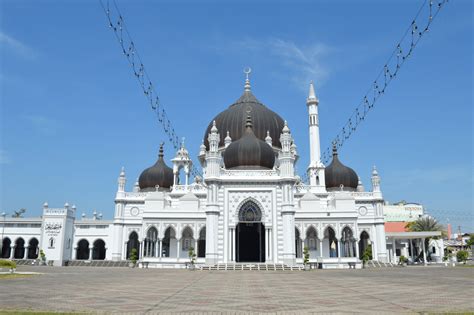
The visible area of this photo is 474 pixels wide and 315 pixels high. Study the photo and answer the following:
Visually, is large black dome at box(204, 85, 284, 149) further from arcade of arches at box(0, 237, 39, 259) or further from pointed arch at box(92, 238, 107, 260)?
arcade of arches at box(0, 237, 39, 259)

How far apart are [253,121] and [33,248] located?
31375mm

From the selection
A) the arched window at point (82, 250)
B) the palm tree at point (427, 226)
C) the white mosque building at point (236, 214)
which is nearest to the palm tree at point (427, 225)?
the palm tree at point (427, 226)

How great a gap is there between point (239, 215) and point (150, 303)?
26229 millimetres

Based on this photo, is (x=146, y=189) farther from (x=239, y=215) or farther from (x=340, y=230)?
(x=340, y=230)

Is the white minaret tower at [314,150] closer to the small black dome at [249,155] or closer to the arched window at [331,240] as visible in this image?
the arched window at [331,240]

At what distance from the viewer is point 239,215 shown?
36906mm

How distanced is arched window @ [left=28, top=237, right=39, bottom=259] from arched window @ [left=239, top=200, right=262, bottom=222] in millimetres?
29002

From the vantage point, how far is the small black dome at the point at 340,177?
1895 inches

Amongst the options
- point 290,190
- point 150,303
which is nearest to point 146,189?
point 290,190

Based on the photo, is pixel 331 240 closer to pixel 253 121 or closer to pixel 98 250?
pixel 253 121

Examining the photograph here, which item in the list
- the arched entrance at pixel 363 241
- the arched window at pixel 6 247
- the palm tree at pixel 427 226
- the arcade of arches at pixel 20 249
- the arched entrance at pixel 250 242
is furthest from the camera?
the palm tree at pixel 427 226

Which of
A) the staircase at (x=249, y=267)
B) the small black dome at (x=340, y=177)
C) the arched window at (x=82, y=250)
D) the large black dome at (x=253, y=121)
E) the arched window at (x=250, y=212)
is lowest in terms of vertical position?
the staircase at (x=249, y=267)

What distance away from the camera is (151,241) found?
4294 cm

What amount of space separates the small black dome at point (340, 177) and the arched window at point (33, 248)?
35967 mm
